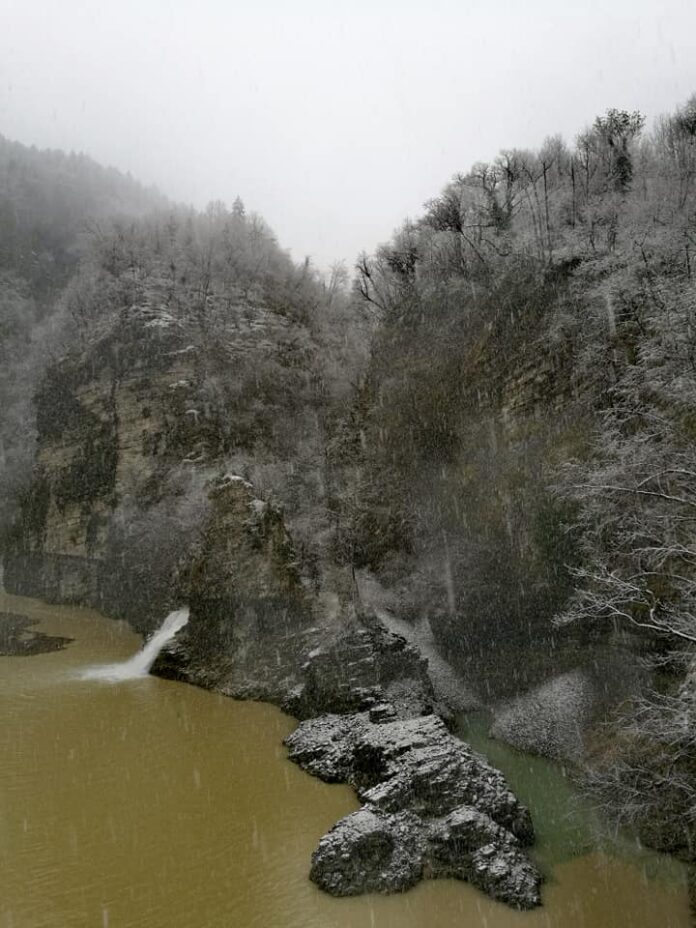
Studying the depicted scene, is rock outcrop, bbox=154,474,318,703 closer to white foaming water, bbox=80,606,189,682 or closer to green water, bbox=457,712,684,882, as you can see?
white foaming water, bbox=80,606,189,682

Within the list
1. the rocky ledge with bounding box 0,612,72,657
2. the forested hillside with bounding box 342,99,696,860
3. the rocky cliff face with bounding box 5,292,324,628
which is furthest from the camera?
the rocky cliff face with bounding box 5,292,324,628

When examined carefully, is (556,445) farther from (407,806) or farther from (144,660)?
(144,660)

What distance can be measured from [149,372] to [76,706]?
22666 millimetres

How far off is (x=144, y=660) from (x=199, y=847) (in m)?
12.5

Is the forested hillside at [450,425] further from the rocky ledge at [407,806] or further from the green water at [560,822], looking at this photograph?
the rocky ledge at [407,806]

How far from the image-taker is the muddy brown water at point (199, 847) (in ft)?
27.7

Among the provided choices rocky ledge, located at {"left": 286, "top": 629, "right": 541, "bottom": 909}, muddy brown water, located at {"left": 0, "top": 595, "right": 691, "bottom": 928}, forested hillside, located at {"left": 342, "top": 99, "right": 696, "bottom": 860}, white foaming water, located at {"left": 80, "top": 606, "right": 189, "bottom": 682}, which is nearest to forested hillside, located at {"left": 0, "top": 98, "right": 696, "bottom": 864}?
forested hillside, located at {"left": 342, "top": 99, "right": 696, "bottom": 860}

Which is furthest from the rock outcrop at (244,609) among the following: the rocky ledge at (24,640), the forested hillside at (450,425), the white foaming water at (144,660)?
the rocky ledge at (24,640)

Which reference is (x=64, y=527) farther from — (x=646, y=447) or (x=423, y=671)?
(x=646, y=447)

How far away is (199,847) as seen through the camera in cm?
991

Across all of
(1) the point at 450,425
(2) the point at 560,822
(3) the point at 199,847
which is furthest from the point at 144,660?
(2) the point at 560,822

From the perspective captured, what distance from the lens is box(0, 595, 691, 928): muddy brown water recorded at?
8438 mm

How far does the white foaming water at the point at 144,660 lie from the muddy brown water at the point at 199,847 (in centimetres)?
415

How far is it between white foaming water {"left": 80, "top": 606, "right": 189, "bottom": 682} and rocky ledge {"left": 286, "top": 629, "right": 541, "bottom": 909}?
793 centimetres
